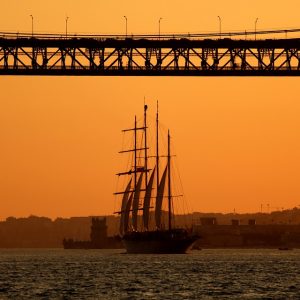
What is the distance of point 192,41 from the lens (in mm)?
125375

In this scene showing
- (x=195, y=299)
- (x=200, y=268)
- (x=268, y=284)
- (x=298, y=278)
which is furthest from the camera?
(x=200, y=268)

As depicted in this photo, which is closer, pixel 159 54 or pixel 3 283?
pixel 3 283

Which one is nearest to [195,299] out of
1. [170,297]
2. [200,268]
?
[170,297]

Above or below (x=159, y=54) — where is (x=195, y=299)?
below

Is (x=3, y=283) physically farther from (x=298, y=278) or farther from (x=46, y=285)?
(x=298, y=278)

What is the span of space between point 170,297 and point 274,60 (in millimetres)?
34824

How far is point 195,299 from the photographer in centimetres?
9462

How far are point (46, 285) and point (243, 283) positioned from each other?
1465 centimetres

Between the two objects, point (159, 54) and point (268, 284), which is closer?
point (268, 284)

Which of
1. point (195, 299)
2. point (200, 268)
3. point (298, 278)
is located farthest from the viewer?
point (200, 268)

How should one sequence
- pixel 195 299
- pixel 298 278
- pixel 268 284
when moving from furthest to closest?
1. pixel 298 278
2. pixel 268 284
3. pixel 195 299

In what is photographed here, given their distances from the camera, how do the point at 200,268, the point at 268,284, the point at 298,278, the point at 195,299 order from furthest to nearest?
the point at 200,268, the point at 298,278, the point at 268,284, the point at 195,299

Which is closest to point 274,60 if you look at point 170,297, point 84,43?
point 84,43

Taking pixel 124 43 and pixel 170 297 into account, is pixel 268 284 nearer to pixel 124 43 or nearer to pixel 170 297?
pixel 170 297
